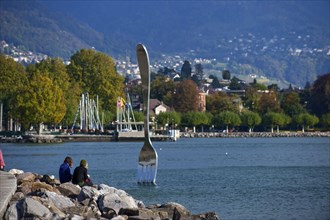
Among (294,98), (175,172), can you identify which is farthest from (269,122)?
(175,172)

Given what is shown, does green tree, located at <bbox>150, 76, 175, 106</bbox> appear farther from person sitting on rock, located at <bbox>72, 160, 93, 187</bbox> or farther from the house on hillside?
person sitting on rock, located at <bbox>72, 160, 93, 187</bbox>

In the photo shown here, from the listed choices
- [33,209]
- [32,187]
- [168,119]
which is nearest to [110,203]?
[33,209]

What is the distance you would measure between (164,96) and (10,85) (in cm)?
4726

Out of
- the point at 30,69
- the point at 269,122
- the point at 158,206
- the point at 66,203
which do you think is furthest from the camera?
the point at 269,122

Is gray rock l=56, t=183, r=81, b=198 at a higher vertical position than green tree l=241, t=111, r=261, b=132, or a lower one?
lower

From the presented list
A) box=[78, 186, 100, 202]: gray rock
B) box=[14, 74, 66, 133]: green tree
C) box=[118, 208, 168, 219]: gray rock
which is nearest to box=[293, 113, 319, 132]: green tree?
box=[14, 74, 66, 133]: green tree

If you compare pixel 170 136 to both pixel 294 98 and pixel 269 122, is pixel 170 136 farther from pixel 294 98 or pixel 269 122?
pixel 294 98

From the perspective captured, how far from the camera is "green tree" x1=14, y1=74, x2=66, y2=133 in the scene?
319 feet

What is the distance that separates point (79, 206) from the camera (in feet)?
68.7

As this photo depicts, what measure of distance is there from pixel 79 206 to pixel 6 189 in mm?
2038

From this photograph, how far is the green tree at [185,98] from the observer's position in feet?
496

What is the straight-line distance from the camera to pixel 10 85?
112 metres

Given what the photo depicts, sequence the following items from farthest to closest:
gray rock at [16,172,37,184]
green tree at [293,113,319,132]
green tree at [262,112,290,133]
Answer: green tree at [293,113,319,132] → green tree at [262,112,290,133] → gray rock at [16,172,37,184]

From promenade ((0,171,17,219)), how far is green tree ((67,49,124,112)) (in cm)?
9125
